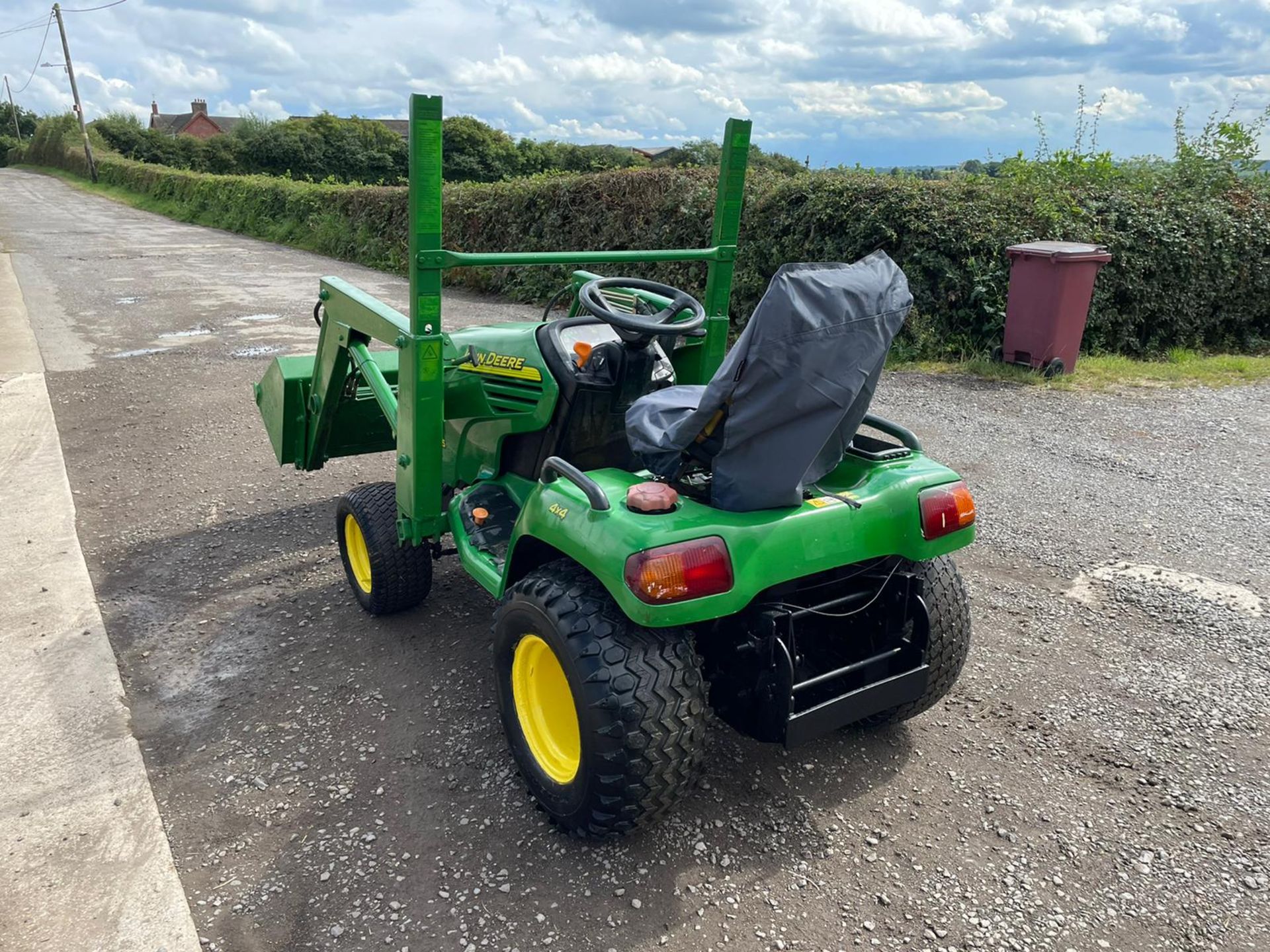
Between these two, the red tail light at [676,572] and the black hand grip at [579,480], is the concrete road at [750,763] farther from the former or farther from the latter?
the black hand grip at [579,480]

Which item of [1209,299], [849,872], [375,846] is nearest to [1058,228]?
[1209,299]

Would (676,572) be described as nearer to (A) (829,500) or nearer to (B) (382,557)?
(A) (829,500)

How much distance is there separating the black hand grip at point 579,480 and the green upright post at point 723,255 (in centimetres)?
118

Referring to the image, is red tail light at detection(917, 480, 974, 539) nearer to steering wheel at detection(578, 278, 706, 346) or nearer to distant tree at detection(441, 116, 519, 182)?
steering wheel at detection(578, 278, 706, 346)

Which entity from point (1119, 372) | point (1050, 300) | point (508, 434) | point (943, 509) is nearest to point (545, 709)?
point (508, 434)

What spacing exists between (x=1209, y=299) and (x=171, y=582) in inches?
373

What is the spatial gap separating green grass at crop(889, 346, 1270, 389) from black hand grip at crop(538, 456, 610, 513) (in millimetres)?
6081

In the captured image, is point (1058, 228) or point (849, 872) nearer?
point (849, 872)

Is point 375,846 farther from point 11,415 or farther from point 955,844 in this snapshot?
point 11,415

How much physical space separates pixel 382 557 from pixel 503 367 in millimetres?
958

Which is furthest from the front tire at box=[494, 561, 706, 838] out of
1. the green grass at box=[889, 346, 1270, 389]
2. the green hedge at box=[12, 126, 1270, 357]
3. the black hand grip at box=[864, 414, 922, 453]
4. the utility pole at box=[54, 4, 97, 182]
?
the utility pole at box=[54, 4, 97, 182]

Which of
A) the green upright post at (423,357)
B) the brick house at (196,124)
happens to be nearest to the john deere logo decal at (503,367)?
the green upright post at (423,357)

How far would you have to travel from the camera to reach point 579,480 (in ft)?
8.20

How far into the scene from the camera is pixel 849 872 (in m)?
2.51
